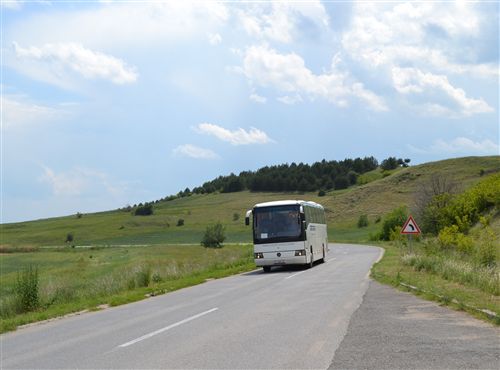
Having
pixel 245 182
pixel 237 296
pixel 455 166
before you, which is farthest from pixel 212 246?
pixel 245 182

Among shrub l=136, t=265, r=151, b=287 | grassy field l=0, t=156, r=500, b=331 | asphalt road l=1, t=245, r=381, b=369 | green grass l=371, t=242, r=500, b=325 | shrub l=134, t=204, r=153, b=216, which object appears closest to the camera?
asphalt road l=1, t=245, r=381, b=369

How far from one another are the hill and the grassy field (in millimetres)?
223

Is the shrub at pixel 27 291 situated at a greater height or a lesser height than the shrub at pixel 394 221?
lesser

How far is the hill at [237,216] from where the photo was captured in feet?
372

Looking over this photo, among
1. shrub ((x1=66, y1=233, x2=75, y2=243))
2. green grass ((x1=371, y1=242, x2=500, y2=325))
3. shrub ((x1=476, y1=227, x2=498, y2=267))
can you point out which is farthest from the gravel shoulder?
shrub ((x1=66, y1=233, x2=75, y2=243))

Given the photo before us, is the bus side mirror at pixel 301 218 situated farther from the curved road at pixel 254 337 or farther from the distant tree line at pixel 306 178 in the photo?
the distant tree line at pixel 306 178

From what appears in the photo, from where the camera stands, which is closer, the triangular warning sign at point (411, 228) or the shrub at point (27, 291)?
the shrub at point (27, 291)

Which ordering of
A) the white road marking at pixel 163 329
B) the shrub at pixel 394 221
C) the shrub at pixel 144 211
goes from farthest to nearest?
the shrub at pixel 144 211
the shrub at pixel 394 221
the white road marking at pixel 163 329

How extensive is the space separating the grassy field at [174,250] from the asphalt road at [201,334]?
2061 millimetres

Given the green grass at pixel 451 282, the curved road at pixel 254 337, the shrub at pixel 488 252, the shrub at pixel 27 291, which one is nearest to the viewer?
the curved road at pixel 254 337

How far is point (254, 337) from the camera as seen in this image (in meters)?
10.1

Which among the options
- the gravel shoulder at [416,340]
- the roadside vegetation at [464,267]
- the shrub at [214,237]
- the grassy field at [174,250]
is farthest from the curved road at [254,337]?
the shrub at [214,237]

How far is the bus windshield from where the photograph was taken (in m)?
28.9

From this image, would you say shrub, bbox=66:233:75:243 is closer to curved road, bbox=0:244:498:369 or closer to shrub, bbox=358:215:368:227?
shrub, bbox=358:215:368:227
